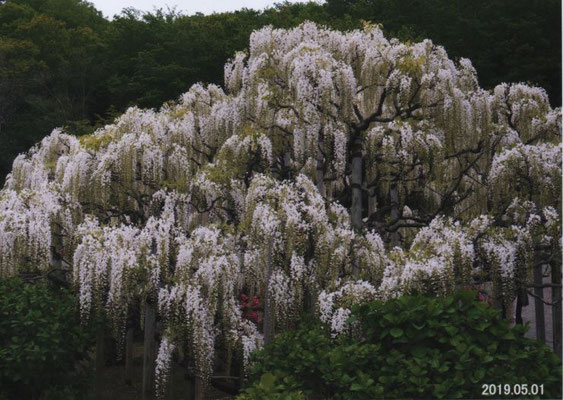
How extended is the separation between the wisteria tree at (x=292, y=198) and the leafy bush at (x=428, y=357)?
1126 mm

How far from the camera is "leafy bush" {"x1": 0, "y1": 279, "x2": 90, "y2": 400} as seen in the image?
307 inches

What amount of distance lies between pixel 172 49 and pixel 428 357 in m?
26.6

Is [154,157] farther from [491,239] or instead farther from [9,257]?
[491,239]

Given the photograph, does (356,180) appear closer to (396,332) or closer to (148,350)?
(148,350)

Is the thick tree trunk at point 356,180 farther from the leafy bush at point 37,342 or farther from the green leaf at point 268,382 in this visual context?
the green leaf at point 268,382

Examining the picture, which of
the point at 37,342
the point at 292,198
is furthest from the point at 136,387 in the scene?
the point at 292,198

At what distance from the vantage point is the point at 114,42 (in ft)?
106

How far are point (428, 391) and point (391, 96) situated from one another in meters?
5.75

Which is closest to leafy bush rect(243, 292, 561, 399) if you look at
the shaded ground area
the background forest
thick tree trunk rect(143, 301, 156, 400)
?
thick tree trunk rect(143, 301, 156, 400)

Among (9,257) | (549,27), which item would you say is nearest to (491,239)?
(9,257)

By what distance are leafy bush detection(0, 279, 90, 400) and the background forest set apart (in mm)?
15844

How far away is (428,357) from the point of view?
5.59 meters

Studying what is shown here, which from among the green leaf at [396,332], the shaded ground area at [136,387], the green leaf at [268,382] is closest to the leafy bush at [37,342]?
the shaded ground area at [136,387]

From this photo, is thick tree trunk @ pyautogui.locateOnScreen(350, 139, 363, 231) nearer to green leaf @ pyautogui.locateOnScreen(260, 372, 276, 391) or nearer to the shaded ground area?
the shaded ground area
